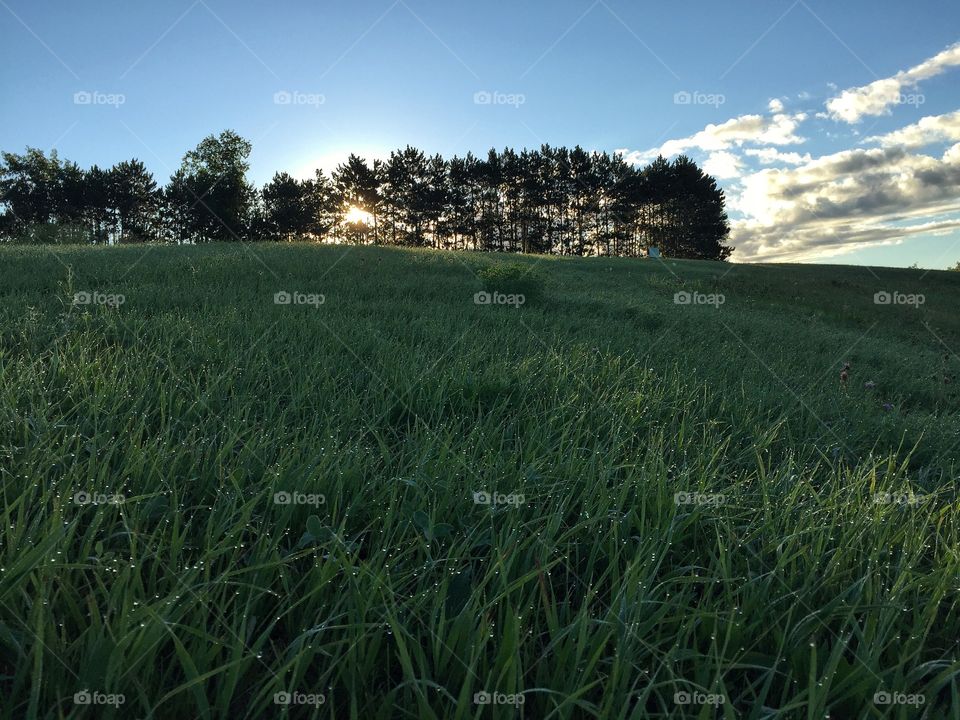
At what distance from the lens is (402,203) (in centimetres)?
5725

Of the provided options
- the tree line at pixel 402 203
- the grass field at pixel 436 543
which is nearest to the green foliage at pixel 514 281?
the grass field at pixel 436 543

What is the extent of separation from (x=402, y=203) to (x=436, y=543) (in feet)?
192

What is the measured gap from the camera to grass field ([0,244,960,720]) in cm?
137

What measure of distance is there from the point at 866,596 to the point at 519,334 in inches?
179

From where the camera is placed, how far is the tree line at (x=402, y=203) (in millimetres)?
51906

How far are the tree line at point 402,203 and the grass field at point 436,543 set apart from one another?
1920 inches

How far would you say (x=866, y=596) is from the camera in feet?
5.95

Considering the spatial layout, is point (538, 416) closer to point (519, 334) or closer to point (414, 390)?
point (414, 390)

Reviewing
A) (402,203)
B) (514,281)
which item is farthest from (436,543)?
(402,203)

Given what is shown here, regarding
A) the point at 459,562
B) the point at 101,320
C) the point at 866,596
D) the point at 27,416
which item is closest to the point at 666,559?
the point at 866,596

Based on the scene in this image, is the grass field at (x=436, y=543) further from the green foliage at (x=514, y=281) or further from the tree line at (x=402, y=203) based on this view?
the tree line at (x=402, y=203)

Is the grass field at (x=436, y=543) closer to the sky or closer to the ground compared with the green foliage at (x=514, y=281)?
closer to the ground

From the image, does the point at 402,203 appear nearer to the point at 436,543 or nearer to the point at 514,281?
the point at 514,281

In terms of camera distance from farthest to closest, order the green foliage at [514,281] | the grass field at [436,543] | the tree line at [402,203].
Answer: the tree line at [402,203] → the green foliage at [514,281] → the grass field at [436,543]
